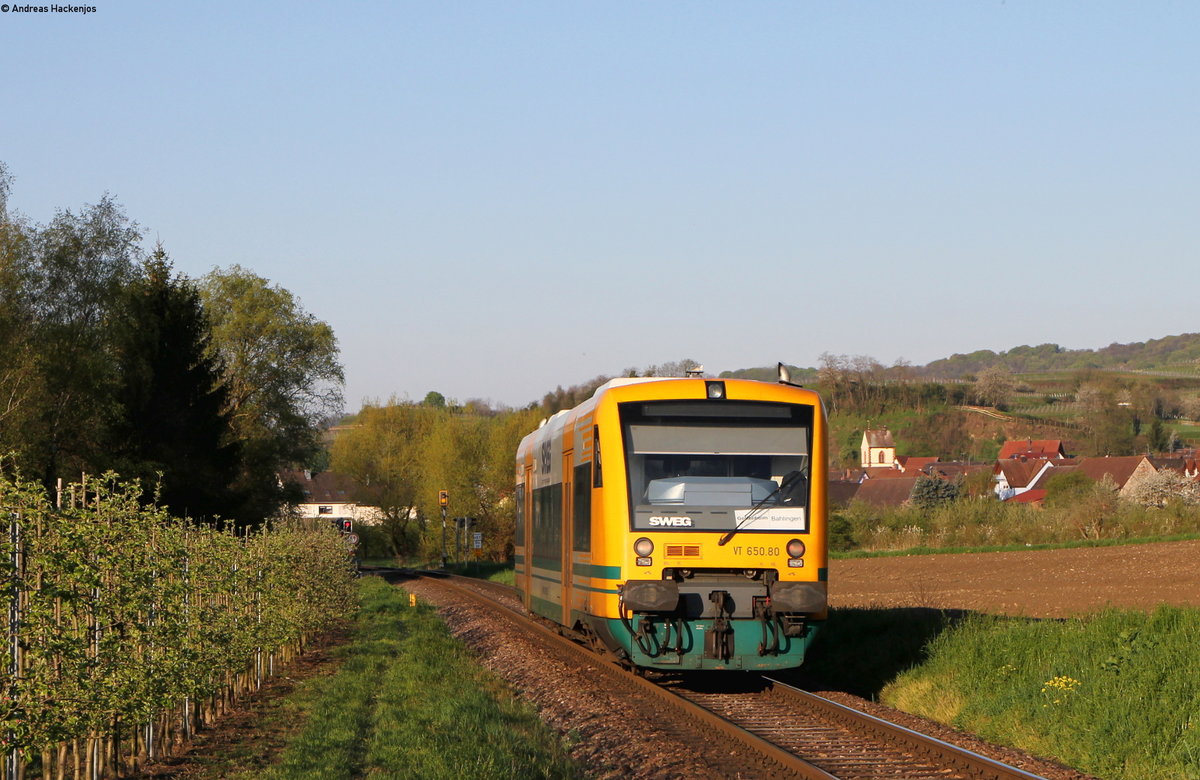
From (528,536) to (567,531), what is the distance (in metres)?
5.33

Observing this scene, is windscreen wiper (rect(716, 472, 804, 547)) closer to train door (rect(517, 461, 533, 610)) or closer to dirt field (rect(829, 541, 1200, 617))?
dirt field (rect(829, 541, 1200, 617))

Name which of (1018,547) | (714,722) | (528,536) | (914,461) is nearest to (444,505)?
(1018,547)

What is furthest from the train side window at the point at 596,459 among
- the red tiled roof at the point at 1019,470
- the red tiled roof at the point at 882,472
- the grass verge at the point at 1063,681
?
the red tiled roof at the point at 882,472

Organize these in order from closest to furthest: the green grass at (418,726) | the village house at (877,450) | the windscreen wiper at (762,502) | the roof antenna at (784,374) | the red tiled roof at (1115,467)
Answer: the green grass at (418,726)
the windscreen wiper at (762,502)
the roof antenna at (784,374)
the red tiled roof at (1115,467)
the village house at (877,450)

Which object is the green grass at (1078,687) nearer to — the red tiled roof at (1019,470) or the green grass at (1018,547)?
the green grass at (1018,547)

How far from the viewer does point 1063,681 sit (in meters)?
11.8

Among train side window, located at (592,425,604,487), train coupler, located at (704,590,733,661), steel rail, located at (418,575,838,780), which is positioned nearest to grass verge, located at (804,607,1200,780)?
train coupler, located at (704,590,733,661)

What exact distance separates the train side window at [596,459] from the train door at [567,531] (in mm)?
1715

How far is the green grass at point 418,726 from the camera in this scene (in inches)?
400

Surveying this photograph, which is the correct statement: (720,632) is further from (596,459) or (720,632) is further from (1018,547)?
(1018,547)

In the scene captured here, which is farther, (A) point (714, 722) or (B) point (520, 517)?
(B) point (520, 517)

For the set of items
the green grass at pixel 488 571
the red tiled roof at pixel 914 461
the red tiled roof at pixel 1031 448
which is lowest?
the green grass at pixel 488 571

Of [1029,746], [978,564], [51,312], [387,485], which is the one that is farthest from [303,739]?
[387,485]

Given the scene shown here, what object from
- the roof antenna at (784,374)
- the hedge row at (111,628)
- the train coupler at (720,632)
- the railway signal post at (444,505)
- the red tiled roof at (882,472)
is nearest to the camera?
the hedge row at (111,628)
